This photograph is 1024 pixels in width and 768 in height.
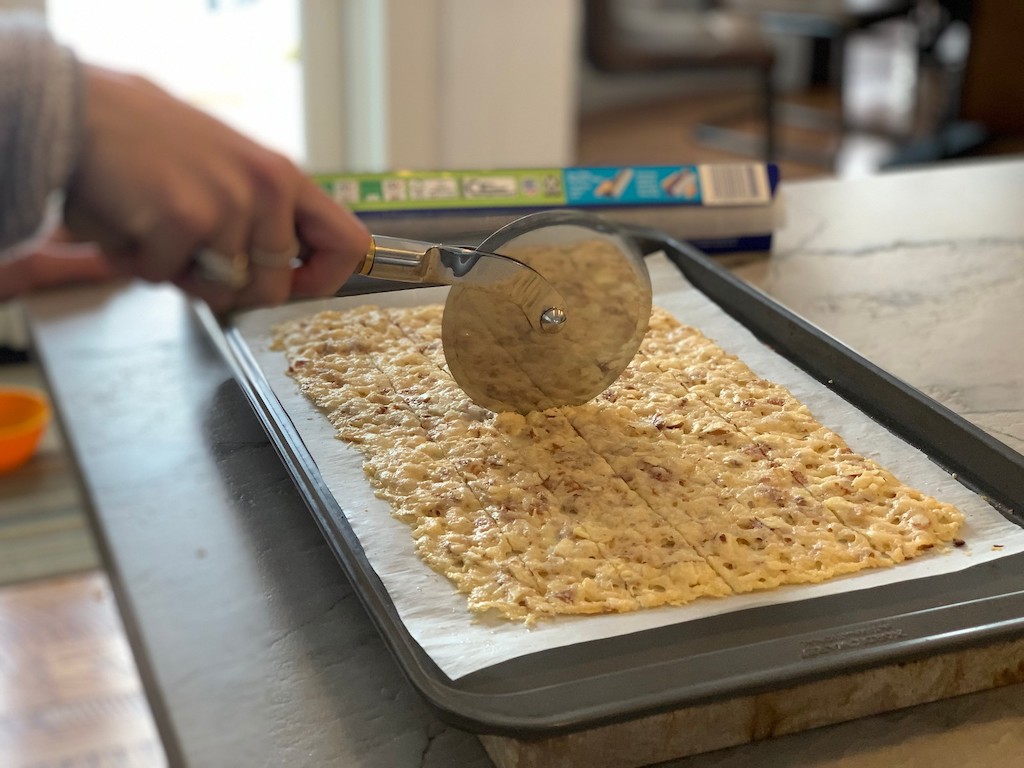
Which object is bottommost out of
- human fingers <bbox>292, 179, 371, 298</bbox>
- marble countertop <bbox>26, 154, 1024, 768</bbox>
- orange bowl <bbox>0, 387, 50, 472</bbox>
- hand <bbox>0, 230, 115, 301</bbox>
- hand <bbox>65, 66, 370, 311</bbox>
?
orange bowl <bbox>0, 387, 50, 472</bbox>

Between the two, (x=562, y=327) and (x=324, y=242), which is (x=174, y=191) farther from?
(x=562, y=327)

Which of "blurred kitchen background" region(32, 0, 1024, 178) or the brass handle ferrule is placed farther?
"blurred kitchen background" region(32, 0, 1024, 178)

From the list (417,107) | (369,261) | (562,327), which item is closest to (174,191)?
(369,261)

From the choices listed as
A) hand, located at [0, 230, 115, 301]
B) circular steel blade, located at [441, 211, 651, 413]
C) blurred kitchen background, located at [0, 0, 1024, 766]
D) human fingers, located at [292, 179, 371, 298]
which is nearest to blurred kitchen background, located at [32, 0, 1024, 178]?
blurred kitchen background, located at [0, 0, 1024, 766]

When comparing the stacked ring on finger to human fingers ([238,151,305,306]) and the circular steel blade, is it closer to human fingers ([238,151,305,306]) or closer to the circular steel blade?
human fingers ([238,151,305,306])

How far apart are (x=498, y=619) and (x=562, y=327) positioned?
29 centimetres

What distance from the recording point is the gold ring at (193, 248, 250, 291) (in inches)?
24.2

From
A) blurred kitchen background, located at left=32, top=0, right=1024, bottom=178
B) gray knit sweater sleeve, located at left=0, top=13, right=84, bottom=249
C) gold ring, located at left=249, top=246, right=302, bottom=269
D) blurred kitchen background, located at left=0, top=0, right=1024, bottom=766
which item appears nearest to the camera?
gray knit sweater sleeve, located at left=0, top=13, right=84, bottom=249

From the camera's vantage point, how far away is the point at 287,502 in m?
0.98

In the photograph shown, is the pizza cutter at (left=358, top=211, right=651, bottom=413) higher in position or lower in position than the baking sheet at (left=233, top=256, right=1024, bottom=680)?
higher

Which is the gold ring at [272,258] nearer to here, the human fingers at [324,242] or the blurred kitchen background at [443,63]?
the human fingers at [324,242]

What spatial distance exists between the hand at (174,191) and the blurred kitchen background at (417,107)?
40 cm

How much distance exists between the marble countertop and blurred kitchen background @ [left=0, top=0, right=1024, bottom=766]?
0.46 ft

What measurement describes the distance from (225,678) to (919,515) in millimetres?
527
